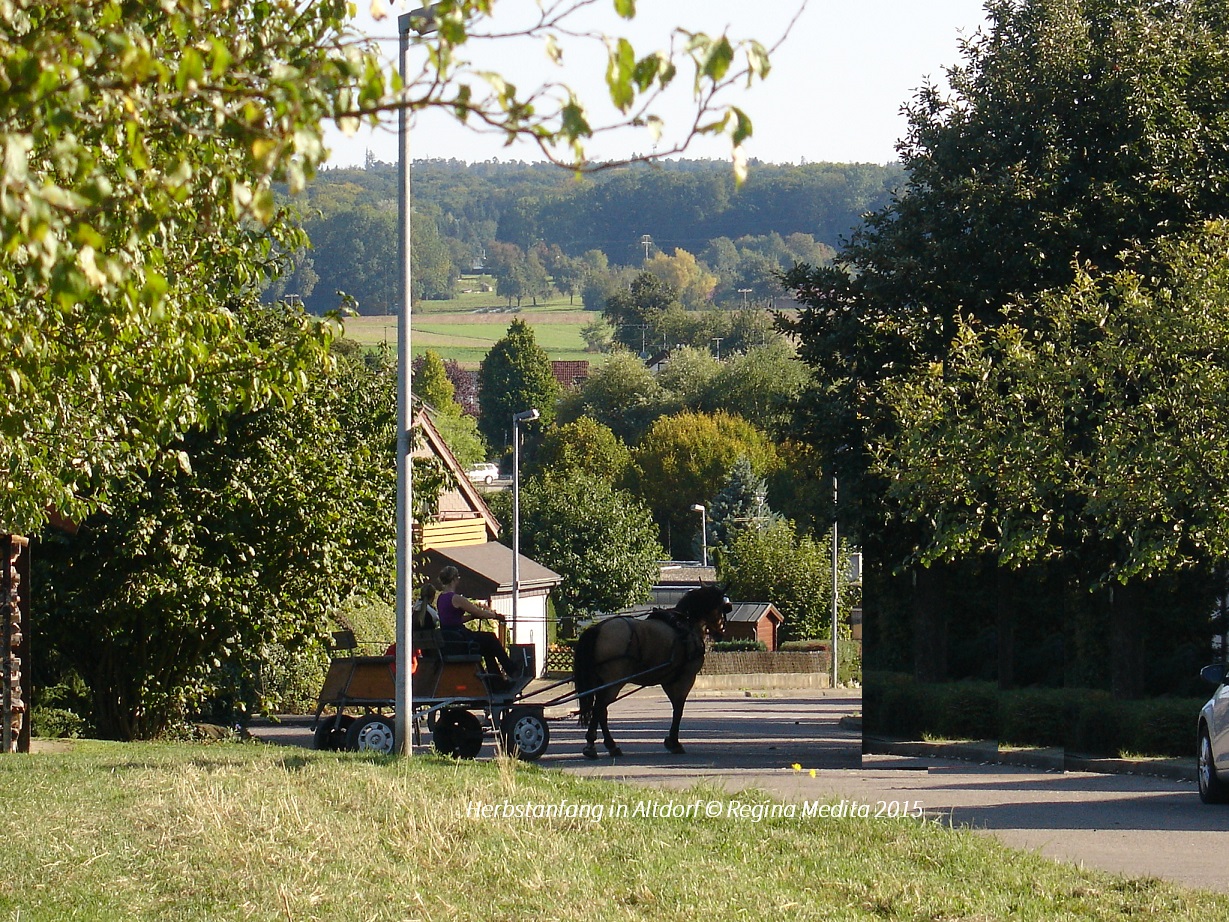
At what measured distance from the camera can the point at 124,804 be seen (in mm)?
12555

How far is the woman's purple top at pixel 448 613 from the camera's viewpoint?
18.5m

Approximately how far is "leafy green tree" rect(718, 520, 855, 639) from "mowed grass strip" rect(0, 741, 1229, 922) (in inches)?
939

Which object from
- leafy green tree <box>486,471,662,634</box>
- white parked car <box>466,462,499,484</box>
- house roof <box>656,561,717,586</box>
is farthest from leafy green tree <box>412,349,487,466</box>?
leafy green tree <box>486,471,662,634</box>

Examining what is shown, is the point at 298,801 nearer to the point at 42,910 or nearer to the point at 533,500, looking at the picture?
the point at 42,910

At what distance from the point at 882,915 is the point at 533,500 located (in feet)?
209

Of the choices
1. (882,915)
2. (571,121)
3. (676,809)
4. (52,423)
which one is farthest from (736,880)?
(52,423)

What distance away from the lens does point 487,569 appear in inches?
1982

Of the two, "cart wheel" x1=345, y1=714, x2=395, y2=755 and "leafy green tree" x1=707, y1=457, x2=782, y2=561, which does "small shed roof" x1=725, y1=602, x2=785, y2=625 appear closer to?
"cart wheel" x1=345, y1=714, x2=395, y2=755

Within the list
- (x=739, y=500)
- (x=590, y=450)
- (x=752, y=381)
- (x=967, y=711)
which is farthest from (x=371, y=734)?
(x=752, y=381)

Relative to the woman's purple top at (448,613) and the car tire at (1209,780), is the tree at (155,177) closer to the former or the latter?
the woman's purple top at (448,613)

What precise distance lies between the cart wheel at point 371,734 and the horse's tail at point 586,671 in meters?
2.55

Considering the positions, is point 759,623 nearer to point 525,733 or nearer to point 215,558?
point 215,558

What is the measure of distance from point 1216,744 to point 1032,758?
6265 millimetres

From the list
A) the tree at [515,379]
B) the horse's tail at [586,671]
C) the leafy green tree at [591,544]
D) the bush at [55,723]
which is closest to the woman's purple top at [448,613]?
the horse's tail at [586,671]
